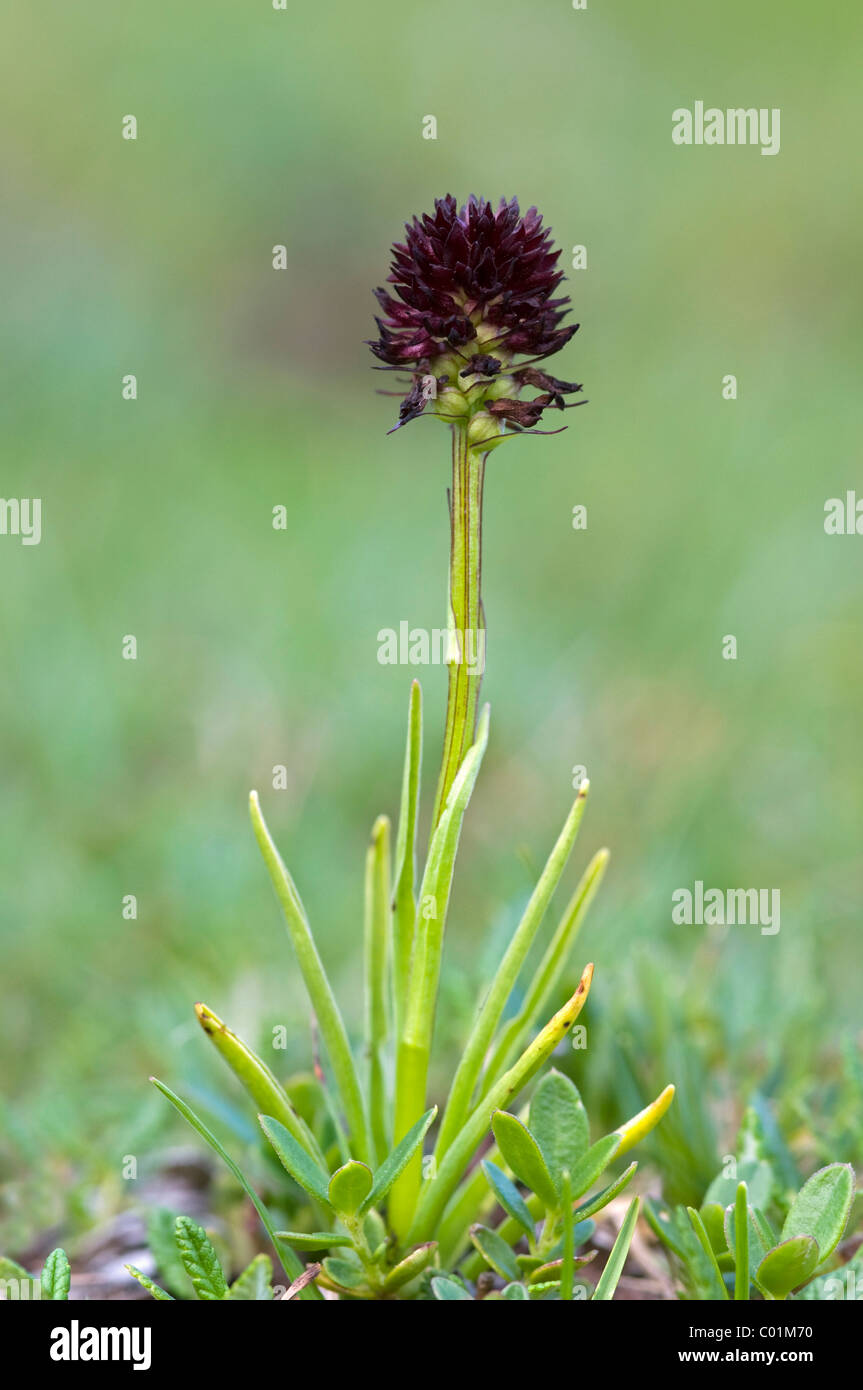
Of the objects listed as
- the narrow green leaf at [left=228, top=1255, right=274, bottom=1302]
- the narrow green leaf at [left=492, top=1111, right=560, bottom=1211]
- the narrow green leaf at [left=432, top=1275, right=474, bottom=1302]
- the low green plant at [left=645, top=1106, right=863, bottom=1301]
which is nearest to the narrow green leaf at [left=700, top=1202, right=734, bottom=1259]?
the low green plant at [left=645, top=1106, right=863, bottom=1301]

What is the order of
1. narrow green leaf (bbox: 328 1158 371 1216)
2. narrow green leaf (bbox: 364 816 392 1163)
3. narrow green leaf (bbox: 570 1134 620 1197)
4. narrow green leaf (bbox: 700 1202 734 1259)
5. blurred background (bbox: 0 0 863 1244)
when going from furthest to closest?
blurred background (bbox: 0 0 863 1244) → narrow green leaf (bbox: 364 816 392 1163) → narrow green leaf (bbox: 700 1202 734 1259) → narrow green leaf (bbox: 570 1134 620 1197) → narrow green leaf (bbox: 328 1158 371 1216)

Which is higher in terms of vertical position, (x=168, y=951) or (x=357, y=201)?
(x=357, y=201)

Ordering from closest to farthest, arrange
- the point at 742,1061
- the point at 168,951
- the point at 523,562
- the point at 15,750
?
the point at 742,1061
the point at 168,951
the point at 15,750
the point at 523,562

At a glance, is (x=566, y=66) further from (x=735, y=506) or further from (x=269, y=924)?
(x=269, y=924)

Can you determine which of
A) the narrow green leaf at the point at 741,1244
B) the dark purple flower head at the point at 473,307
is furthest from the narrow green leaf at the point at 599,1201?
the dark purple flower head at the point at 473,307

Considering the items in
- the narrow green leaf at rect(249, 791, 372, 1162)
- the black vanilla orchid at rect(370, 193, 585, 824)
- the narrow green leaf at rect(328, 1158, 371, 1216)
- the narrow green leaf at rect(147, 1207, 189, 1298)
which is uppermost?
the black vanilla orchid at rect(370, 193, 585, 824)

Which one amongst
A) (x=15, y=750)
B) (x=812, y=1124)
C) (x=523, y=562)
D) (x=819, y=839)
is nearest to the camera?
(x=812, y=1124)

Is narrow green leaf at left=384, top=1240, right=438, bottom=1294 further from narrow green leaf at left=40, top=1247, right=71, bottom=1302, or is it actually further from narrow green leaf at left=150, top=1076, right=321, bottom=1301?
narrow green leaf at left=40, top=1247, right=71, bottom=1302

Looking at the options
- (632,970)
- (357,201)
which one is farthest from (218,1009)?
(357,201)
